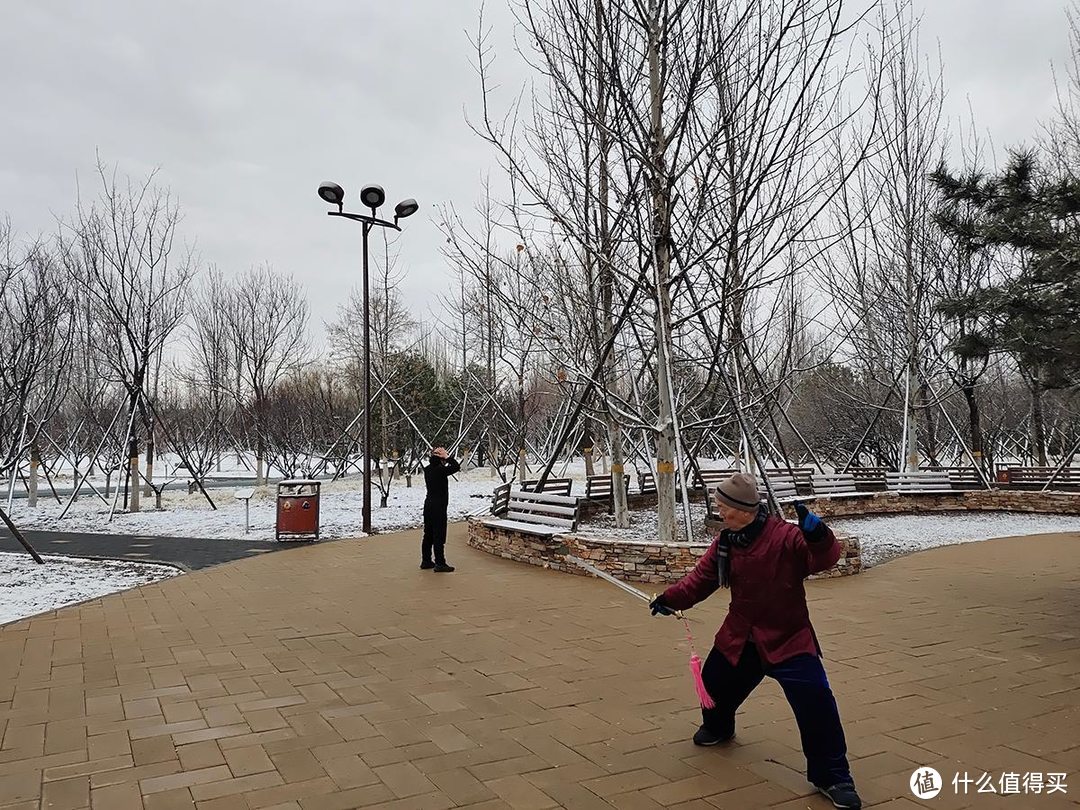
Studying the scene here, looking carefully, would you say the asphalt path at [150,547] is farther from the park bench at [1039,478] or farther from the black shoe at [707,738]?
the park bench at [1039,478]

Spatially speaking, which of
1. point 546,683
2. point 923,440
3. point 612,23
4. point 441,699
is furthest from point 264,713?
point 923,440

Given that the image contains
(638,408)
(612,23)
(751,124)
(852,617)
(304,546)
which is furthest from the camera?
(304,546)

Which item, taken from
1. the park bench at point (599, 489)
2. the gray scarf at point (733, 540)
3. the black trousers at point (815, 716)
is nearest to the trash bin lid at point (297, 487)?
the park bench at point (599, 489)

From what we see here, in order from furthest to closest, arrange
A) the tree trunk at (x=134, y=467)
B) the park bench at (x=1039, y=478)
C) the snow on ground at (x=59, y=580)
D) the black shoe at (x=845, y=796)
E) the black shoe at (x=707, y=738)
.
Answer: the park bench at (x=1039, y=478), the tree trunk at (x=134, y=467), the snow on ground at (x=59, y=580), the black shoe at (x=707, y=738), the black shoe at (x=845, y=796)

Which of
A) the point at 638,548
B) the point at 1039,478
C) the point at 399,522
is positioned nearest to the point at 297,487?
the point at 399,522

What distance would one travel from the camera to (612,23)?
9.70m

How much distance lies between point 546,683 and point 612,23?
27.5 ft

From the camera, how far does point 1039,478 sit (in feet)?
58.4

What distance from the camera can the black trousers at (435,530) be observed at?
9086 mm

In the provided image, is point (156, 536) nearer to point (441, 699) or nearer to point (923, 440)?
point (441, 699)

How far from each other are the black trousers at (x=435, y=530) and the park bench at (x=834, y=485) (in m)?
9.25

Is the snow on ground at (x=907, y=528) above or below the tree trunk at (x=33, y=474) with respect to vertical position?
below

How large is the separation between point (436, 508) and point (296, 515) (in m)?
4.52

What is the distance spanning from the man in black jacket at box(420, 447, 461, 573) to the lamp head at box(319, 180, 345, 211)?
21.4 ft
